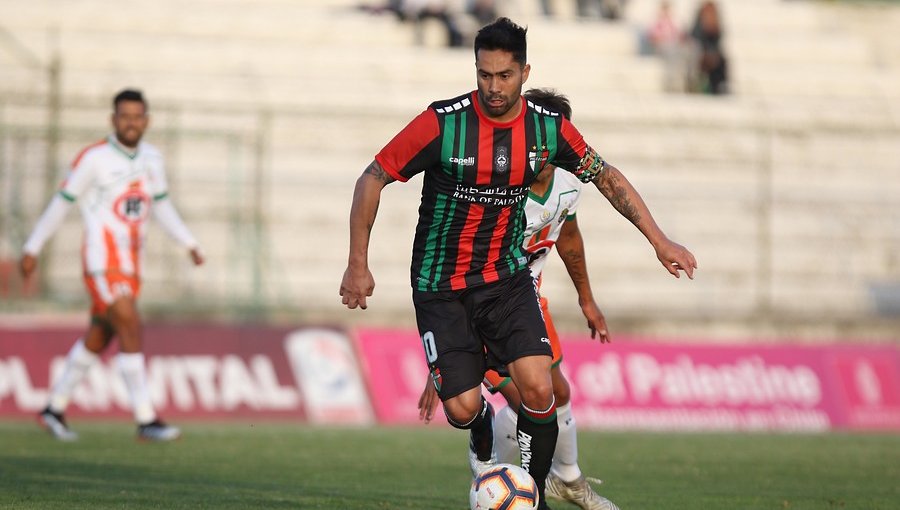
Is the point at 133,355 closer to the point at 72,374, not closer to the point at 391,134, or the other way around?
the point at 72,374

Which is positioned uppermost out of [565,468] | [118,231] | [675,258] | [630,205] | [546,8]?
[546,8]

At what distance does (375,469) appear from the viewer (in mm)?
10531

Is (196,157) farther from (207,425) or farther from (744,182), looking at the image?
(744,182)

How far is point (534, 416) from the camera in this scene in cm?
743

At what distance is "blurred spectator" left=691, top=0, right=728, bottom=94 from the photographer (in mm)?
22469

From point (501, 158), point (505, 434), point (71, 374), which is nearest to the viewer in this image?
point (501, 158)

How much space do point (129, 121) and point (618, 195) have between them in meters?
5.96

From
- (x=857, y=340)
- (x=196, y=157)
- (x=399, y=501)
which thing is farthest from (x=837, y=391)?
(x=399, y=501)

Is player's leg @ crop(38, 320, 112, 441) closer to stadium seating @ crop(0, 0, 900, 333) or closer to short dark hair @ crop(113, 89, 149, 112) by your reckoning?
short dark hair @ crop(113, 89, 149, 112)

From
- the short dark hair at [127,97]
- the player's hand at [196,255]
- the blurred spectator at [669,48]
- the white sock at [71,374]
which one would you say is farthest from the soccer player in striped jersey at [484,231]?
the blurred spectator at [669,48]

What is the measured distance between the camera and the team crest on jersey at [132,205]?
12.4m

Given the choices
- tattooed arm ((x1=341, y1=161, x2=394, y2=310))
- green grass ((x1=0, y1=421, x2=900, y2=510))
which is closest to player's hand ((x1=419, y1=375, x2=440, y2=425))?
green grass ((x1=0, y1=421, x2=900, y2=510))

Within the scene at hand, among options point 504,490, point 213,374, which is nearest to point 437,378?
point 504,490

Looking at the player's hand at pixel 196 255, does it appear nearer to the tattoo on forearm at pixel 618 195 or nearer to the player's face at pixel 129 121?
the player's face at pixel 129 121
